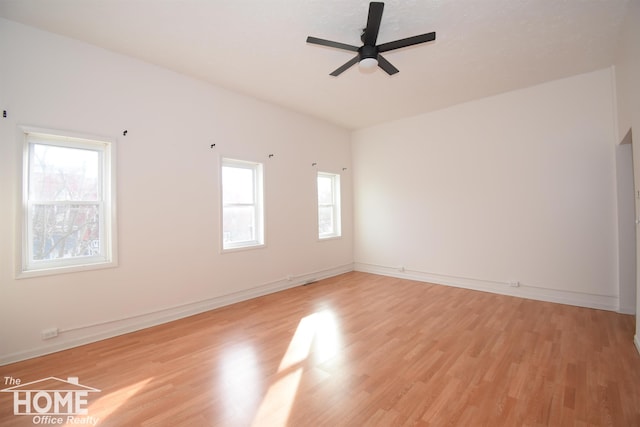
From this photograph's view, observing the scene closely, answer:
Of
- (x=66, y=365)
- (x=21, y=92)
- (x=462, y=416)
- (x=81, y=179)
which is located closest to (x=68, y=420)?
(x=66, y=365)

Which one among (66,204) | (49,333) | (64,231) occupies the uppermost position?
(66,204)

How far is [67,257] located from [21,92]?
65.0 inches

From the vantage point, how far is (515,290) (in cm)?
436

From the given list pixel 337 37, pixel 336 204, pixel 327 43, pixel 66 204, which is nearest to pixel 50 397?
pixel 66 204

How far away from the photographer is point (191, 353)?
2.71 m

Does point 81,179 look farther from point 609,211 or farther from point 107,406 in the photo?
point 609,211

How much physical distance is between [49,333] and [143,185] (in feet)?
5.66

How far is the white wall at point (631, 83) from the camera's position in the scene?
2.53m

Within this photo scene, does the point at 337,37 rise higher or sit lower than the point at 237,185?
higher

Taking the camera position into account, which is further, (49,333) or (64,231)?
(64,231)

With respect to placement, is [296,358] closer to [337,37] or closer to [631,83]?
[337,37]

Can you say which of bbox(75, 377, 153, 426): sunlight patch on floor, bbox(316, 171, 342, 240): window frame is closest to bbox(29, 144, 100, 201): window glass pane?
bbox(75, 377, 153, 426): sunlight patch on floor

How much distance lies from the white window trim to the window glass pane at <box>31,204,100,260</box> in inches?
2.3

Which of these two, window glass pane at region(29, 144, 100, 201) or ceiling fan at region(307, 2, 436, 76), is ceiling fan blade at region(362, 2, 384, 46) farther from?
window glass pane at region(29, 144, 100, 201)
